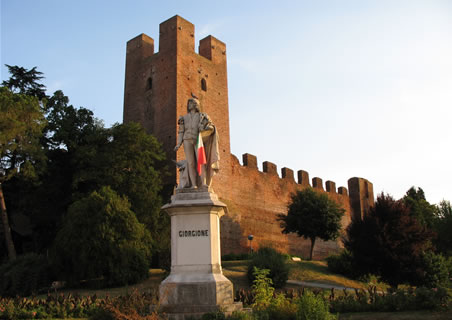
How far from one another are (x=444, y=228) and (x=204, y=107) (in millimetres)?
19629

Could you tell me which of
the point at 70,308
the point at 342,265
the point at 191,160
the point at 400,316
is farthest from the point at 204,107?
the point at 400,316

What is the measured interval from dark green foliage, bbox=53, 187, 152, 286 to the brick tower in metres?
9.45

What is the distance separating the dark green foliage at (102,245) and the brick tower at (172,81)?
31.0 ft

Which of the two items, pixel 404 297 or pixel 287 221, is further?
pixel 287 221

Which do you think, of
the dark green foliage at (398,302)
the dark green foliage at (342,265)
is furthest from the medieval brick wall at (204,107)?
the dark green foliage at (398,302)

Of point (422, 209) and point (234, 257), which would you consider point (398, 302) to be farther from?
point (422, 209)

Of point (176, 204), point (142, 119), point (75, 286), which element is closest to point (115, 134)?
point (142, 119)

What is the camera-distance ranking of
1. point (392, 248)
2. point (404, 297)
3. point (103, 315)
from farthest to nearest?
point (392, 248) → point (404, 297) → point (103, 315)

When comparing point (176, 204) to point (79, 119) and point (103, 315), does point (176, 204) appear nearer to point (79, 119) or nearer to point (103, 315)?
point (103, 315)

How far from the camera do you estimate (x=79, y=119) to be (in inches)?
1109

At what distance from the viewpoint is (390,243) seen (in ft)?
69.9

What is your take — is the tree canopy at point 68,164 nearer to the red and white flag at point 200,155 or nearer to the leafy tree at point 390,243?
the leafy tree at point 390,243

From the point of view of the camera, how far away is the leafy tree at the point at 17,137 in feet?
77.9

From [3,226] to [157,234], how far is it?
8.33 m
